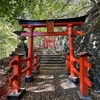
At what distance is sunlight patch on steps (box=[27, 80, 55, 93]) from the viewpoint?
4225mm

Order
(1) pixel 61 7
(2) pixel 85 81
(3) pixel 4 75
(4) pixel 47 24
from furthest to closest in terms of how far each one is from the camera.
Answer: (1) pixel 61 7 < (3) pixel 4 75 < (4) pixel 47 24 < (2) pixel 85 81

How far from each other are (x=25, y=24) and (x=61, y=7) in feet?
13.6

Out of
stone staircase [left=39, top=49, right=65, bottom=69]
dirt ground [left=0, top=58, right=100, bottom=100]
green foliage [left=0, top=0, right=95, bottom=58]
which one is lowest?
dirt ground [left=0, top=58, right=100, bottom=100]

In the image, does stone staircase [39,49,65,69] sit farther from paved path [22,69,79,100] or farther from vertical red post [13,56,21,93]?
vertical red post [13,56,21,93]

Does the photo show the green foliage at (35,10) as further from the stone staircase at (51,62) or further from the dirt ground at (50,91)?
the stone staircase at (51,62)

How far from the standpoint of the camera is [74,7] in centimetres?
916

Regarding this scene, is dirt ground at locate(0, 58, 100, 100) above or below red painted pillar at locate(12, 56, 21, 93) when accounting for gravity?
below

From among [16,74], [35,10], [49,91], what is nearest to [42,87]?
[49,91]

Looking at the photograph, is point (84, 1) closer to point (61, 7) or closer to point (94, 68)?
point (61, 7)

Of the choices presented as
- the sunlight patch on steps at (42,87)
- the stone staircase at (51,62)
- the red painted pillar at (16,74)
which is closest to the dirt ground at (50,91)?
the sunlight patch on steps at (42,87)

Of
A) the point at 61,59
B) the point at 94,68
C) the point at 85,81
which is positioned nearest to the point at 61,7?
the point at 61,59

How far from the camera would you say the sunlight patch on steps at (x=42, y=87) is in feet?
13.9

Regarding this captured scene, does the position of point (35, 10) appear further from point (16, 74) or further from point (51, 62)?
point (16, 74)

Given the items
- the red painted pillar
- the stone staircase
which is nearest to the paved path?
the red painted pillar
